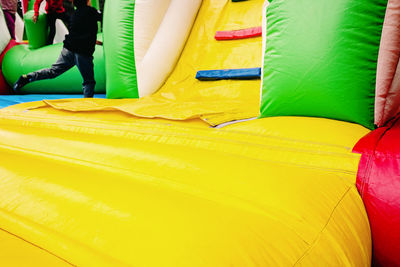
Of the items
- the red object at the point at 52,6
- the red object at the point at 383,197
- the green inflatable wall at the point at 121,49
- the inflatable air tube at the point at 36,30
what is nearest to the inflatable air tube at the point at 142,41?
the green inflatable wall at the point at 121,49

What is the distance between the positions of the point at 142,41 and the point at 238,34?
0.49 m

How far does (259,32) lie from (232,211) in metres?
1.15

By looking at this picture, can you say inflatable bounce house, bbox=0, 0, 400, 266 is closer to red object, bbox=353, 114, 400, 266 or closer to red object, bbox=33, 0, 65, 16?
red object, bbox=353, 114, 400, 266

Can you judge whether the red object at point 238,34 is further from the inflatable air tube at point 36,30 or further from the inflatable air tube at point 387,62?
the inflatable air tube at point 36,30

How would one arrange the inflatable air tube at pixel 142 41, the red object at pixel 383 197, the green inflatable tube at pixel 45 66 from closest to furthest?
the red object at pixel 383 197
the inflatable air tube at pixel 142 41
the green inflatable tube at pixel 45 66

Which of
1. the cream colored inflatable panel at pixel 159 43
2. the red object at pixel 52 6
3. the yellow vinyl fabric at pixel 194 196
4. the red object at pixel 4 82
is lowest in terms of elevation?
the red object at pixel 4 82

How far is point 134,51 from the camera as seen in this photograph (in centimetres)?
148

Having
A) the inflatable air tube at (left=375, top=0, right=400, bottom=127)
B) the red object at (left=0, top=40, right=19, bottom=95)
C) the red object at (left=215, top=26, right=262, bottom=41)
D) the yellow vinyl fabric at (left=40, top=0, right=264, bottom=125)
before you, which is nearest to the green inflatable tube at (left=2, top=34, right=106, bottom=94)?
the red object at (left=0, top=40, right=19, bottom=95)

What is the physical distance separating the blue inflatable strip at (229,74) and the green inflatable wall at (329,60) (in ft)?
1.39

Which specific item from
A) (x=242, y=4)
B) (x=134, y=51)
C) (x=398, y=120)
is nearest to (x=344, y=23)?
(x=398, y=120)

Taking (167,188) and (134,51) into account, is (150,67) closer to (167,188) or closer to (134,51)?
(134,51)

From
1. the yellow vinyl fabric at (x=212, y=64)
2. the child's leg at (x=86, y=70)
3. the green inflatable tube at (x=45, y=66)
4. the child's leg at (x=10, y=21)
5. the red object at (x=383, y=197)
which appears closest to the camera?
the red object at (x=383, y=197)

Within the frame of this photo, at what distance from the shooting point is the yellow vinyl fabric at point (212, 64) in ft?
3.87

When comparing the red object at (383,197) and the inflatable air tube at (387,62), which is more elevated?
the inflatable air tube at (387,62)
